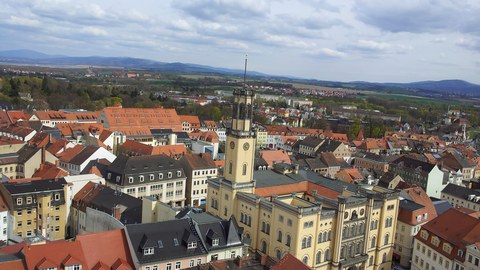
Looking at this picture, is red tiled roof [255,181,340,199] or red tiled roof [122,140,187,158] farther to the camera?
red tiled roof [122,140,187,158]

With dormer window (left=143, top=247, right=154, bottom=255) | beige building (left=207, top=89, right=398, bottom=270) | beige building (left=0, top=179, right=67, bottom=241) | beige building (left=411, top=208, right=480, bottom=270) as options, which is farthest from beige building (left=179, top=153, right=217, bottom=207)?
beige building (left=411, top=208, right=480, bottom=270)

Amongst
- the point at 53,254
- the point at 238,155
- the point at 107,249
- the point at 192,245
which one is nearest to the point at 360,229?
the point at 238,155

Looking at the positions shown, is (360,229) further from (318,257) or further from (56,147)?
(56,147)

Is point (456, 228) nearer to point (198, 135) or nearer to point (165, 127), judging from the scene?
point (198, 135)

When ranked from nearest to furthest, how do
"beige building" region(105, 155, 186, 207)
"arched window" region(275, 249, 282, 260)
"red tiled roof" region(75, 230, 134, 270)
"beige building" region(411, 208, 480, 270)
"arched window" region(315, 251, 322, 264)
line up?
"red tiled roof" region(75, 230, 134, 270) → "beige building" region(411, 208, 480, 270) → "arched window" region(275, 249, 282, 260) → "arched window" region(315, 251, 322, 264) → "beige building" region(105, 155, 186, 207)

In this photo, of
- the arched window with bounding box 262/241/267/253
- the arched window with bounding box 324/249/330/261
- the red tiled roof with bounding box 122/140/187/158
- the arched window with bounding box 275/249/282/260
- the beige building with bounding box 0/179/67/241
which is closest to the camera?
the arched window with bounding box 275/249/282/260

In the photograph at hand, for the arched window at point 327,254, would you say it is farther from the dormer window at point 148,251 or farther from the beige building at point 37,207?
the beige building at point 37,207

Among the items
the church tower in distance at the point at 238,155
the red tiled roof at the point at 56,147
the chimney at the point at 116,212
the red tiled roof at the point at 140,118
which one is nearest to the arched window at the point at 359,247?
the church tower in distance at the point at 238,155

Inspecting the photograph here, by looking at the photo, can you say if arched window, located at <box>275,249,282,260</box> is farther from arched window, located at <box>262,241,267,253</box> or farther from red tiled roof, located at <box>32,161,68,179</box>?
red tiled roof, located at <box>32,161,68,179</box>

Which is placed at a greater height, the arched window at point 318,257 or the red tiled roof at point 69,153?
the red tiled roof at point 69,153
